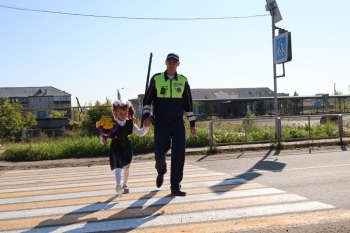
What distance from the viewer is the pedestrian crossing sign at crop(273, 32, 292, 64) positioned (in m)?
14.5

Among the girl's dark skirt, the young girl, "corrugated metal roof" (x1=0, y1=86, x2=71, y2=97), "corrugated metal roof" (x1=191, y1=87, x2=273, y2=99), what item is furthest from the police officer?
"corrugated metal roof" (x1=0, y1=86, x2=71, y2=97)

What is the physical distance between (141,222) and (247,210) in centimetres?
139

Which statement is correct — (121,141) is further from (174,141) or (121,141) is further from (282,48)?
(282,48)

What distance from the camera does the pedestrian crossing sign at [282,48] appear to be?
47.5 feet

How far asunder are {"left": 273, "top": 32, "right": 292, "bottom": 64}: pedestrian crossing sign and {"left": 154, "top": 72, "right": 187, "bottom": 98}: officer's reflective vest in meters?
9.40

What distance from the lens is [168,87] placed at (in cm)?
603

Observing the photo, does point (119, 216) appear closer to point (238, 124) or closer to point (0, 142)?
point (238, 124)

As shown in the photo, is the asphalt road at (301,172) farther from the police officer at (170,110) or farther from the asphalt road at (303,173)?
the police officer at (170,110)

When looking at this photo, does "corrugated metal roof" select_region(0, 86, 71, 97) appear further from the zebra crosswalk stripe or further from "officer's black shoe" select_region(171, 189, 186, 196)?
"officer's black shoe" select_region(171, 189, 186, 196)

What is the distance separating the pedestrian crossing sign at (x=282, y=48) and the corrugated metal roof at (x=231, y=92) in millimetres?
82655

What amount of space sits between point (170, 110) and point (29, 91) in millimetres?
104468

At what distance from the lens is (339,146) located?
47.6 feet

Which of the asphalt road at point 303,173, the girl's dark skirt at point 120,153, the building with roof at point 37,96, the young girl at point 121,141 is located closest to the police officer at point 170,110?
the young girl at point 121,141

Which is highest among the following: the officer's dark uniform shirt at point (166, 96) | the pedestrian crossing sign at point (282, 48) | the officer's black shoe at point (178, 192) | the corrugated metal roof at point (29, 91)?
the corrugated metal roof at point (29, 91)
